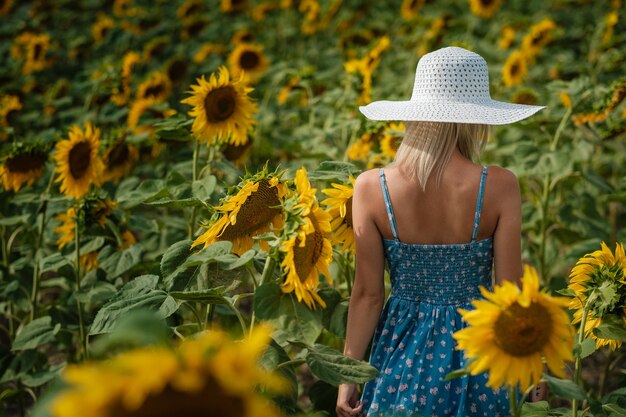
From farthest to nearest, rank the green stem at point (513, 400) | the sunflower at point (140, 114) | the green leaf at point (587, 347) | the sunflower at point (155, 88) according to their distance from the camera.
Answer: the sunflower at point (155, 88)
the sunflower at point (140, 114)
the green leaf at point (587, 347)
the green stem at point (513, 400)

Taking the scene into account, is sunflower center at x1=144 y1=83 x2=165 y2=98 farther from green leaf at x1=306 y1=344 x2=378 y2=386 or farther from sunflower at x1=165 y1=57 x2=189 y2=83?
green leaf at x1=306 y1=344 x2=378 y2=386

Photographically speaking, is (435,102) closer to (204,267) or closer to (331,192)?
(331,192)

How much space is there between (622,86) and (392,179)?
4.71 ft

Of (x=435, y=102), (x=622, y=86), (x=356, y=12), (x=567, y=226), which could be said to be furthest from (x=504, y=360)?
(x=356, y=12)

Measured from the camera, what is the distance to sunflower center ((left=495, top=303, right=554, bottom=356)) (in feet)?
3.90

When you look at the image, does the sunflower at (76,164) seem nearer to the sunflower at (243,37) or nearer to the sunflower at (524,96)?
the sunflower at (524,96)

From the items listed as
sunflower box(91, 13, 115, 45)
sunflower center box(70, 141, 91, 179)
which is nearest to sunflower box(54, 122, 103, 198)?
sunflower center box(70, 141, 91, 179)

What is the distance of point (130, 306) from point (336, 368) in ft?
1.62

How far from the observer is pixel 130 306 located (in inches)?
65.7

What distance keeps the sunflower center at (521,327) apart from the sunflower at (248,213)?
1.95ft

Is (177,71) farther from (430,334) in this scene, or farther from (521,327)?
(521,327)

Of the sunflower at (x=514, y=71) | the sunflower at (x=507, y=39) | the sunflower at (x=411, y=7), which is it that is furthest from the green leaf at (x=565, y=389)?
the sunflower at (x=411, y=7)

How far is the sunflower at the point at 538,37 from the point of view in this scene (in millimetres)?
4555

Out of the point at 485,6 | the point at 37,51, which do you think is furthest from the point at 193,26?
the point at 485,6
